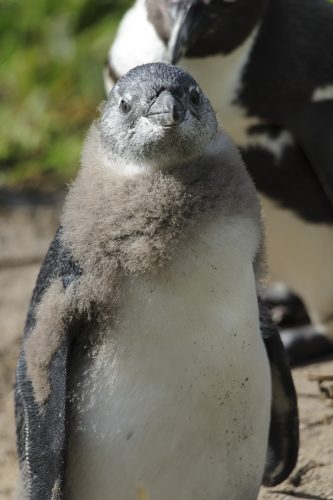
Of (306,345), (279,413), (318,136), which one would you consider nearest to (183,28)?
(318,136)

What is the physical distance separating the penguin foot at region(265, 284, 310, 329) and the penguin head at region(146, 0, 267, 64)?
1.16 m

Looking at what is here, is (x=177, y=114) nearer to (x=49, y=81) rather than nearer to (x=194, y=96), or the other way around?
(x=194, y=96)

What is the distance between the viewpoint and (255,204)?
2.75 m

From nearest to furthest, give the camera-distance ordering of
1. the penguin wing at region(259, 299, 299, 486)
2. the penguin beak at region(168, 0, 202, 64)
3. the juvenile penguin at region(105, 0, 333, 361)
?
the penguin wing at region(259, 299, 299, 486) → the penguin beak at region(168, 0, 202, 64) → the juvenile penguin at region(105, 0, 333, 361)

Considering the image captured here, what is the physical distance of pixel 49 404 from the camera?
2.74 m

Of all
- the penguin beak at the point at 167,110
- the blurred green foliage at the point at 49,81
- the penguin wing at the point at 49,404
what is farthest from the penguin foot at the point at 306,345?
the blurred green foliage at the point at 49,81

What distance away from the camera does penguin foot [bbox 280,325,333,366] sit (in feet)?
15.1

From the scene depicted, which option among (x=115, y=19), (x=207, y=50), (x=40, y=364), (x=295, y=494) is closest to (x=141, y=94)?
(x=40, y=364)

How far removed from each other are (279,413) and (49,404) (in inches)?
29.0

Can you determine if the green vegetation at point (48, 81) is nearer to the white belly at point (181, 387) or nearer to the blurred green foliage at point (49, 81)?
the blurred green foliage at point (49, 81)

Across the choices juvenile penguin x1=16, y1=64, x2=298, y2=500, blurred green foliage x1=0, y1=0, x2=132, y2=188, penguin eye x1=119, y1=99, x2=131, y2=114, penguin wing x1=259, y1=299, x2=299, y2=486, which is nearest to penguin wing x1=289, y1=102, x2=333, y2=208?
penguin wing x1=259, y1=299, x2=299, y2=486

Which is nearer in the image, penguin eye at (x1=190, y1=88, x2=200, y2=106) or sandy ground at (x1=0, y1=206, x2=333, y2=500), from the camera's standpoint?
penguin eye at (x1=190, y1=88, x2=200, y2=106)

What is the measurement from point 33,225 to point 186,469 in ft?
11.2

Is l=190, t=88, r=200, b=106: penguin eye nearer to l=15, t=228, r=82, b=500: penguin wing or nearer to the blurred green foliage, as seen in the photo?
l=15, t=228, r=82, b=500: penguin wing
